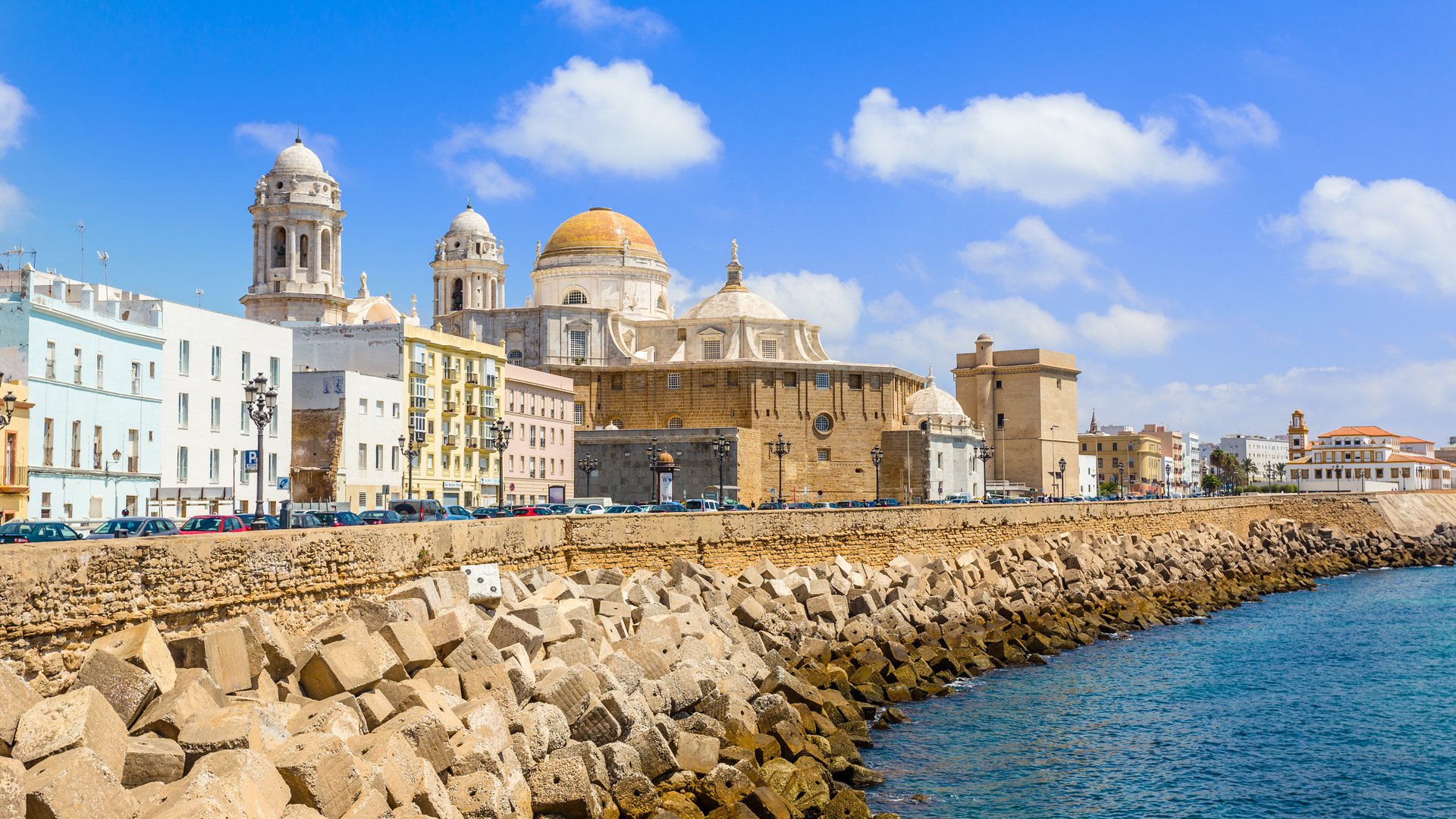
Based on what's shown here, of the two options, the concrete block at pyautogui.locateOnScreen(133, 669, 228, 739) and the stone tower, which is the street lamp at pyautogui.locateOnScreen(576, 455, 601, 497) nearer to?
the stone tower

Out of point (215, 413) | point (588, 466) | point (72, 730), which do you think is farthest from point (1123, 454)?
point (72, 730)

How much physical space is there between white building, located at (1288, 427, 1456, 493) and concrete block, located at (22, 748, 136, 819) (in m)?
98.4

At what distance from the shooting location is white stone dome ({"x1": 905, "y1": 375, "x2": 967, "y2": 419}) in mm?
73438

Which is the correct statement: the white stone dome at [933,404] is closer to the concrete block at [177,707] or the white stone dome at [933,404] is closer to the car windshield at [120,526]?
the car windshield at [120,526]

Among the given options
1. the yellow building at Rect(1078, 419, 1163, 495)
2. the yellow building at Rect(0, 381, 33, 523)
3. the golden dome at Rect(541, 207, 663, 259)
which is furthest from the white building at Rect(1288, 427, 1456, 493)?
the yellow building at Rect(0, 381, 33, 523)

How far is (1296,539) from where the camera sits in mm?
56844

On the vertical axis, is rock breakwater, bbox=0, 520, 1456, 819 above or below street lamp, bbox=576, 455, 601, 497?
below

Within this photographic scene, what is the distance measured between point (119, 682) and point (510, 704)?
12.4 ft

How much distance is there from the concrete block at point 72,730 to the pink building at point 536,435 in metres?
41.9

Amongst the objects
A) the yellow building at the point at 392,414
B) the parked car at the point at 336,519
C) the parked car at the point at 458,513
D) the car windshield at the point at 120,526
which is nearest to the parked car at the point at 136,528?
the car windshield at the point at 120,526

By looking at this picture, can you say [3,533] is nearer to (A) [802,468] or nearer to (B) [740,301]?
(A) [802,468]

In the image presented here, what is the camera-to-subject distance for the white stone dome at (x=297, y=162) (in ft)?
204

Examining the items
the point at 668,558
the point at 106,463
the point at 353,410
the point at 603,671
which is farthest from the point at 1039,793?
the point at 353,410

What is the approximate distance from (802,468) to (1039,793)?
50859 mm
